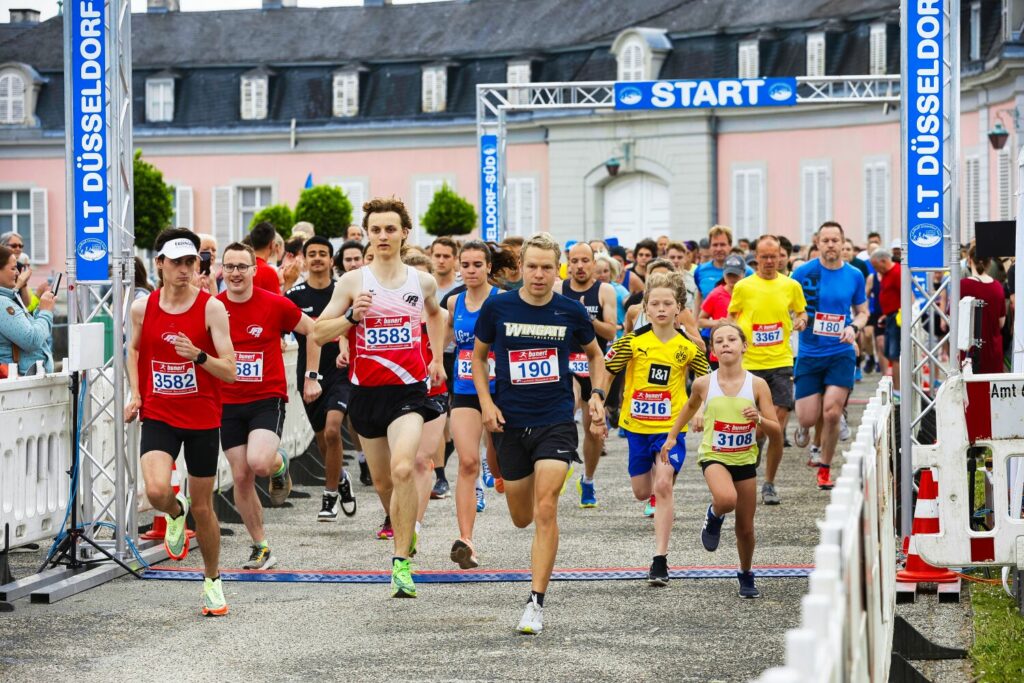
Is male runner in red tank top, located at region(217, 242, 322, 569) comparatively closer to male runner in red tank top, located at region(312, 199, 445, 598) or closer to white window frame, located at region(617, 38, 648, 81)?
male runner in red tank top, located at region(312, 199, 445, 598)

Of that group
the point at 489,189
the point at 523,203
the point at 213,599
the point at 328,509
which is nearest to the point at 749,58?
the point at 523,203

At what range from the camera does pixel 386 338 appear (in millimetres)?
9445

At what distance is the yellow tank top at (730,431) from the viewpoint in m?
9.29

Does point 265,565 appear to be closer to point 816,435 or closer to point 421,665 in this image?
point 421,665

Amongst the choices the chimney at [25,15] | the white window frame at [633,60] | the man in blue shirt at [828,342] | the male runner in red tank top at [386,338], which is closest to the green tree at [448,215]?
the white window frame at [633,60]

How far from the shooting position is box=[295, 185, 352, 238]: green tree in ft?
148

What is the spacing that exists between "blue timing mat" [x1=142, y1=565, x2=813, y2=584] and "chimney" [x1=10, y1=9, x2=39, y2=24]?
179 feet

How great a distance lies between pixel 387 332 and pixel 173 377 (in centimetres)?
120

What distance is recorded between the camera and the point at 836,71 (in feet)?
147

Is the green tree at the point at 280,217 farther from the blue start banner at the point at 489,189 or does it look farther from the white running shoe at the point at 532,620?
the white running shoe at the point at 532,620

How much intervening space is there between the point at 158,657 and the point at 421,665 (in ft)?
3.95

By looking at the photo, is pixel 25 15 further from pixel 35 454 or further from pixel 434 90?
pixel 35 454

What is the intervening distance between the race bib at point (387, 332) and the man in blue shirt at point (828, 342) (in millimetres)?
4897

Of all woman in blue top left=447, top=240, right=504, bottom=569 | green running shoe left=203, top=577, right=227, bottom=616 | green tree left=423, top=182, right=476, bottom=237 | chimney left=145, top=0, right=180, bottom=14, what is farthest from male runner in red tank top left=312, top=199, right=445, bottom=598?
chimney left=145, top=0, right=180, bottom=14
